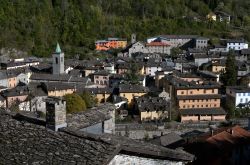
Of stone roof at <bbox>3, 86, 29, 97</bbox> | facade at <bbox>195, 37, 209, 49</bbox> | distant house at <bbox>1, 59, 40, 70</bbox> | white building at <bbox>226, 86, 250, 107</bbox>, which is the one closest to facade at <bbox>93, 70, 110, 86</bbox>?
stone roof at <bbox>3, 86, 29, 97</bbox>

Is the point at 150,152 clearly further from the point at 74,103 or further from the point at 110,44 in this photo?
the point at 110,44

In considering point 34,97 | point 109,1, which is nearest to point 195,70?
point 34,97

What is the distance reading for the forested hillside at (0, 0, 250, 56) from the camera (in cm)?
5956

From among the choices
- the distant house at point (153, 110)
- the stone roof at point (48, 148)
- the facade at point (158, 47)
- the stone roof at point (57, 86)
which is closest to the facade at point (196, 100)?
the distant house at point (153, 110)

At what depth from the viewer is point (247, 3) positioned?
79.4 m

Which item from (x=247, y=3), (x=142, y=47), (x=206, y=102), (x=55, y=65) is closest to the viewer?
(x=206, y=102)

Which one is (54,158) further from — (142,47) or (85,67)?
(142,47)

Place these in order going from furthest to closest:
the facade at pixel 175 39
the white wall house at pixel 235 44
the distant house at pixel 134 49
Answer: the facade at pixel 175 39
the white wall house at pixel 235 44
the distant house at pixel 134 49

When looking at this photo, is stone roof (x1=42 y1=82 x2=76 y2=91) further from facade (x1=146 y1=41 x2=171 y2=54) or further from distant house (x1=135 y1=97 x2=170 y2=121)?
facade (x1=146 y1=41 x2=171 y2=54)

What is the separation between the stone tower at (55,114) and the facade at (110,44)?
182 ft

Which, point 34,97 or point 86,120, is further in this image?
point 34,97

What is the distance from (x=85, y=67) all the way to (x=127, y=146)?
129 feet

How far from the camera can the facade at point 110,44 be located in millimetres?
60188

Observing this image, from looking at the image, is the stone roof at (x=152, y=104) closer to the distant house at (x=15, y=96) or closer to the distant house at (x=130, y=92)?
the distant house at (x=130, y=92)
